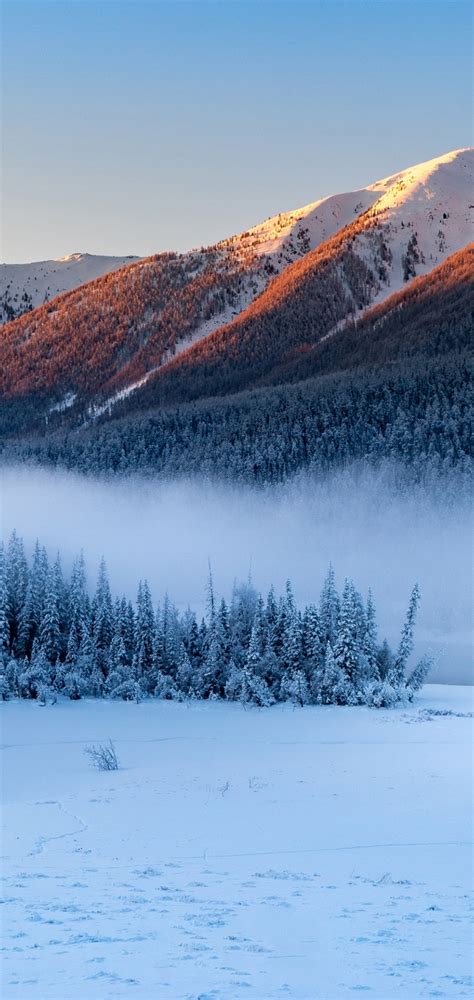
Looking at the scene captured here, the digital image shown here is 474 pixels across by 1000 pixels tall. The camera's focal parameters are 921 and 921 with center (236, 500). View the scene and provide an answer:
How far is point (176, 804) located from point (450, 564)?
8938 centimetres

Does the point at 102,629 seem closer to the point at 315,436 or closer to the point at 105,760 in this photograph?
the point at 105,760

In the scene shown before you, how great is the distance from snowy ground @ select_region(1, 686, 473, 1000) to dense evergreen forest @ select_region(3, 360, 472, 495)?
3656 inches

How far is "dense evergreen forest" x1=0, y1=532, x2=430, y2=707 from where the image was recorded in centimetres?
4731

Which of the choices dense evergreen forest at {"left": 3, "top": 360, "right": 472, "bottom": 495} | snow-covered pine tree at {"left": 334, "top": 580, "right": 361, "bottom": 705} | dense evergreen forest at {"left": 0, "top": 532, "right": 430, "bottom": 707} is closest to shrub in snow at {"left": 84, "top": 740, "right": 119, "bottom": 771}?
dense evergreen forest at {"left": 0, "top": 532, "right": 430, "bottom": 707}

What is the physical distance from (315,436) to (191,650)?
90.3m

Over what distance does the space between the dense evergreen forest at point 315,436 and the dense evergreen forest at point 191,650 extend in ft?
244

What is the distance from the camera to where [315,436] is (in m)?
139

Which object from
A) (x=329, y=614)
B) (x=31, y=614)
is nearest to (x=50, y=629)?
(x=31, y=614)

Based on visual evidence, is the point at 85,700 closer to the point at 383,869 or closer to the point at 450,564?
the point at 383,869

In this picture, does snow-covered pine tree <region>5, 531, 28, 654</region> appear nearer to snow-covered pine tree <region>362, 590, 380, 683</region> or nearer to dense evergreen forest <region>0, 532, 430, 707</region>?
dense evergreen forest <region>0, 532, 430, 707</region>

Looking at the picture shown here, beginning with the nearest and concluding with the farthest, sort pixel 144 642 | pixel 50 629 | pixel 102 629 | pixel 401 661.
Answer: pixel 50 629 < pixel 144 642 < pixel 401 661 < pixel 102 629

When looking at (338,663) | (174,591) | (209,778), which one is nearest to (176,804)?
(209,778)

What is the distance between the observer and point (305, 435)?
462 ft

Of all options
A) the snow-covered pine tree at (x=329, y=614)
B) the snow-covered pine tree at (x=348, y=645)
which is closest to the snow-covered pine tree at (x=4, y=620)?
the snow-covered pine tree at (x=329, y=614)
